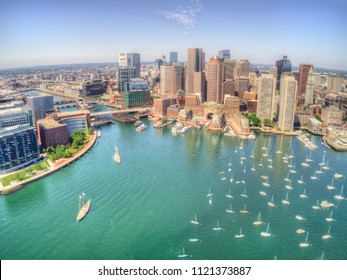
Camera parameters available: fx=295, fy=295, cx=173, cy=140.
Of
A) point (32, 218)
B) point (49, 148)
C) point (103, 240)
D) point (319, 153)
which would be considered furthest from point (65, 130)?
point (319, 153)

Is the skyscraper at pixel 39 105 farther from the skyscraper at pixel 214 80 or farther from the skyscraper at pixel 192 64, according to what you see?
the skyscraper at pixel 192 64

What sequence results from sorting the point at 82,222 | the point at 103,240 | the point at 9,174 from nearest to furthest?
the point at 103,240 < the point at 82,222 < the point at 9,174

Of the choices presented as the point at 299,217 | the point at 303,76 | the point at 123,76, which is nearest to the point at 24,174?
the point at 299,217

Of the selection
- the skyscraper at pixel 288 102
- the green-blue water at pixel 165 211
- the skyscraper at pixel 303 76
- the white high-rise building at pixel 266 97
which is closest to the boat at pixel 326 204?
the green-blue water at pixel 165 211

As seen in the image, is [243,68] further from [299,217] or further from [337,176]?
[299,217]

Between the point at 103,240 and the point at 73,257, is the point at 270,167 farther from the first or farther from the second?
the point at 73,257

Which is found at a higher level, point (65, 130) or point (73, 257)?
point (65, 130)
